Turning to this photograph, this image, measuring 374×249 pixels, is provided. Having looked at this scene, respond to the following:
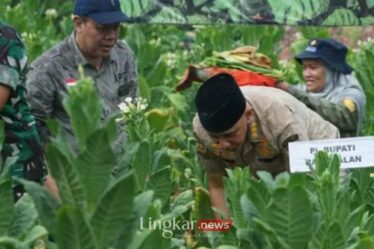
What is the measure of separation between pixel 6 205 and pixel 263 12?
4.03 metres

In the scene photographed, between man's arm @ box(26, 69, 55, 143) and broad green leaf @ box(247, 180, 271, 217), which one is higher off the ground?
man's arm @ box(26, 69, 55, 143)

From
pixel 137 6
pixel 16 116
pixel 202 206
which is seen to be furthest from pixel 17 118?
pixel 137 6

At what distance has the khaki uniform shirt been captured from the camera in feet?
23.4

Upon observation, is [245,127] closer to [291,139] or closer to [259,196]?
[291,139]

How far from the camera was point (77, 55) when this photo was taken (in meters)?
8.19

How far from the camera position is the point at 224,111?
6809mm

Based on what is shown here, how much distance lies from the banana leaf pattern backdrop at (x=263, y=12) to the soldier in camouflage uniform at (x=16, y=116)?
2.82 meters

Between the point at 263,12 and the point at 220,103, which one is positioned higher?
the point at 263,12

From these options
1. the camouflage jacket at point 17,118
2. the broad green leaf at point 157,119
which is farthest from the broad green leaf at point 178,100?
the camouflage jacket at point 17,118

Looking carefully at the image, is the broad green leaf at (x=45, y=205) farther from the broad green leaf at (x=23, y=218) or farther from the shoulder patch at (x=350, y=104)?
the shoulder patch at (x=350, y=104)

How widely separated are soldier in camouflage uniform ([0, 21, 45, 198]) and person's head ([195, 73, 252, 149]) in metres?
0.86

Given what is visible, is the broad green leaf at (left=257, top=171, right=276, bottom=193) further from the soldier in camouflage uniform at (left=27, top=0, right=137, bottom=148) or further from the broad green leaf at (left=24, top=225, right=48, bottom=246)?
the soldier in camouflage uniform at (left=27, top=0, right=137, bottom=148)

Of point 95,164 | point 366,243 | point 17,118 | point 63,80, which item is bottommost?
point 366,243

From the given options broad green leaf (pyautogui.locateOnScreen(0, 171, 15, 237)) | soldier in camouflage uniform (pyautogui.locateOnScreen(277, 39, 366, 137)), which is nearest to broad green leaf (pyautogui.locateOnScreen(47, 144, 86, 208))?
broad green leaf (pyautogui.locateOnScreen(0, 171, 15, 237))
